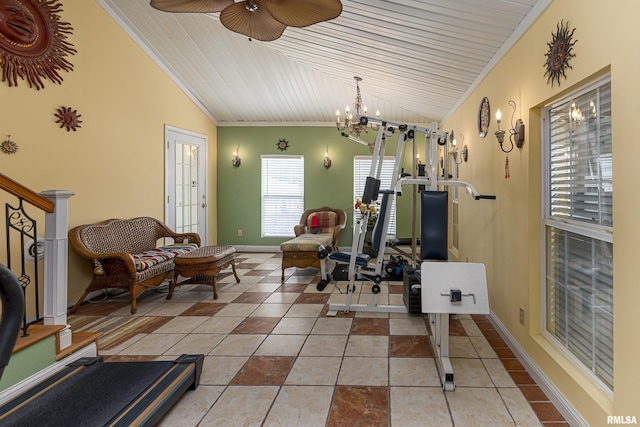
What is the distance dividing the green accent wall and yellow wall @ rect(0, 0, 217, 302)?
190cm

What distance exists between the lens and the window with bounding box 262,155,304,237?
7.15m

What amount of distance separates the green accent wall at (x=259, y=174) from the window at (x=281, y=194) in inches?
4.5

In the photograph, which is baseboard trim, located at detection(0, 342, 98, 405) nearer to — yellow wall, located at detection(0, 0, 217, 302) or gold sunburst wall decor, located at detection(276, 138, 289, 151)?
yellow wall, located at detection(0, 0, 217, 302)

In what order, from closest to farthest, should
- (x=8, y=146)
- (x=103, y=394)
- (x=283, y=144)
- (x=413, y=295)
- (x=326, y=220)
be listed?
(x=103, y=394)
(x=8, y=146)
(x=413, y=295)
(x=326, y=220)
(x=283, y=144)

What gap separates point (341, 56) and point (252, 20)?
81.2 inches

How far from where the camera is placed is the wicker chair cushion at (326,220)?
6605 millimetres

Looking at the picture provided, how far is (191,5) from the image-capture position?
227 centimetres

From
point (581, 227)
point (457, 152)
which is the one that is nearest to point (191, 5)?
point (581, 227)

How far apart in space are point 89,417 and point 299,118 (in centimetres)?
610

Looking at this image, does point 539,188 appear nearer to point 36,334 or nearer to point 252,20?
point 252,20

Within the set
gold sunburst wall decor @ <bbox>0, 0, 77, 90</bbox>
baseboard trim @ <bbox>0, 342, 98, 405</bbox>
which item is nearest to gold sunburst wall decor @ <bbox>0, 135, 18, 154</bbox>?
gold sunburst wall decor @ <bbox>0, 0, 77, 90</bbox>

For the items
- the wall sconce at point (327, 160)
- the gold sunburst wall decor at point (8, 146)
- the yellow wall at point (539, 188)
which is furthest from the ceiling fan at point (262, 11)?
the wall sconce at point (327, 160)

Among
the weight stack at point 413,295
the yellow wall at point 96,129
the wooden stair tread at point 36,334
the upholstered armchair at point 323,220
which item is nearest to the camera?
the wooden stair tread at point 36,334

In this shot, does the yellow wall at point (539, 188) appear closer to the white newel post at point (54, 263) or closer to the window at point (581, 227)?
the window at point (581, 227)
